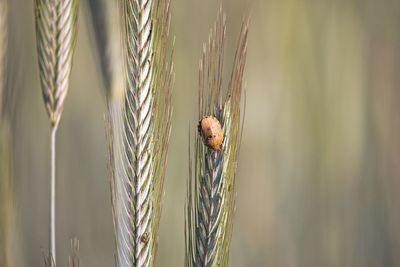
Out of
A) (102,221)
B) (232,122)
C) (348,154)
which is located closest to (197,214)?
(232,122)

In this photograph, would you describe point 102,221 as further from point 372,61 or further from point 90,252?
point 372,61

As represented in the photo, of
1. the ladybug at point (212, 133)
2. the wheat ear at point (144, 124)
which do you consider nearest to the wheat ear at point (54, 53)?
the wheat ear at point (144, 124)

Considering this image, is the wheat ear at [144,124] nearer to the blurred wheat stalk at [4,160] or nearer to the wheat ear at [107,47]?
the wheat ear at [107,47]

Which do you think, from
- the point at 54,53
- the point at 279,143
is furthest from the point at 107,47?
the point at 279,143

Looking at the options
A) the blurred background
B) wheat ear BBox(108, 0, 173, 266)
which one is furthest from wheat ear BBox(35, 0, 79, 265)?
A: the blurred background

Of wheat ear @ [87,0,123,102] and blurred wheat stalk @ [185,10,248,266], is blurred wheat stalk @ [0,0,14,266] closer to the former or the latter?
wheat ear @ [87,0,123,102]
